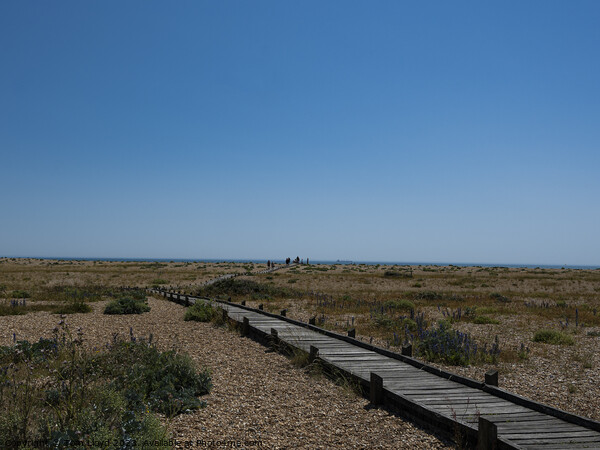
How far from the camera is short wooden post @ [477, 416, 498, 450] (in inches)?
200

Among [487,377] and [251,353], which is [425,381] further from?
[251,353]

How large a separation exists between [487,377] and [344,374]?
8.65 ft

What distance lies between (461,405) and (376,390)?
136 centimetres

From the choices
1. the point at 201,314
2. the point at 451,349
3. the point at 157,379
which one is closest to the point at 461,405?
the point at 451,349

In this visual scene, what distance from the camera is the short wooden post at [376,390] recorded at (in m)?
7.27

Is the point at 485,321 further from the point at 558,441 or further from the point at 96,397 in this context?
the point at 96,397

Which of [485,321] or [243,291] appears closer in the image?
[485,321]

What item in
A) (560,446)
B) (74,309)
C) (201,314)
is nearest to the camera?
(560,446)

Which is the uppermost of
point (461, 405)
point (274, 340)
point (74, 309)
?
point (461, 405)

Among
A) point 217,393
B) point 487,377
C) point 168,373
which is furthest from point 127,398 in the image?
point 487,377

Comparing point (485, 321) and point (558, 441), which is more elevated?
point (558, 441)

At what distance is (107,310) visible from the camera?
18.8m

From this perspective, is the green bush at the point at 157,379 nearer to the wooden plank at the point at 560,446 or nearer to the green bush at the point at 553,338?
the wooden plank at the point at 560,446

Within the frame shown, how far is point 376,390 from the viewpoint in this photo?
729 cm
